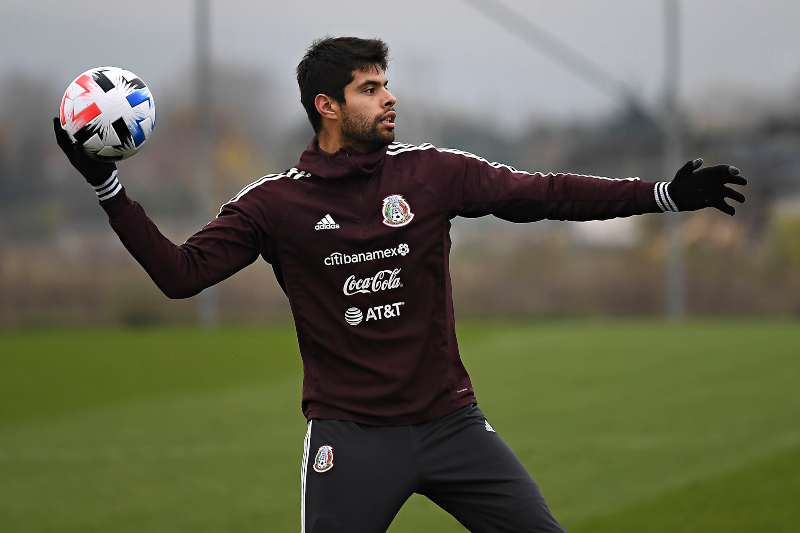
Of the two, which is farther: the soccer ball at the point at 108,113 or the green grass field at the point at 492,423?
the green grass field at the point at 492,423

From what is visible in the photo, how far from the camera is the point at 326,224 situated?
472 centimetres

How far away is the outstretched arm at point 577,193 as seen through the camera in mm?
4691

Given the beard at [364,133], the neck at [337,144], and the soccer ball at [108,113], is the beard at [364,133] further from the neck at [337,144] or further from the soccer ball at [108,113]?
the soccer ball at [108,113]

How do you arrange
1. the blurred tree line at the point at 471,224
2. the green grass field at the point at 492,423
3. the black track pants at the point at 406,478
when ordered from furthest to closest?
the blurred tree line at the point at 471,224 → the green grass field at the point at 492,423 → the black track pants at the point at 406,478

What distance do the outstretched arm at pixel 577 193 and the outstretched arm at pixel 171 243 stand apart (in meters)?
0.79

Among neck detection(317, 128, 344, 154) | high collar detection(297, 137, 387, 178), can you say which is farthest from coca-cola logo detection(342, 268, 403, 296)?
neck detection(317, 128, 344, 154)

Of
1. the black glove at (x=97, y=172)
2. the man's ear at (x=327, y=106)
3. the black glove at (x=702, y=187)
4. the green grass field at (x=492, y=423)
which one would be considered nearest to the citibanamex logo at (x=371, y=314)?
the man's ear at (x=327, y=106)

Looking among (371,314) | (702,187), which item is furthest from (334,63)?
(702,187)

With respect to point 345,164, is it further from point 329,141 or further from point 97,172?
point 97,172

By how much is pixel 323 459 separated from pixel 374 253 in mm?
729

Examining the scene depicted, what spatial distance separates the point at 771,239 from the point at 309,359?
23.6 m

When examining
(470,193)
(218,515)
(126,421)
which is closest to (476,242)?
(126,421)

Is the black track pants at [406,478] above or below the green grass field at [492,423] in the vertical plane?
above

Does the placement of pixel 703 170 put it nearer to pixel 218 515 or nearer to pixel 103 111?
pixel 103 111
